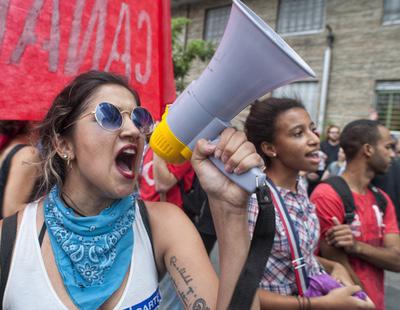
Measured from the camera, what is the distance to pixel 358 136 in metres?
2.59

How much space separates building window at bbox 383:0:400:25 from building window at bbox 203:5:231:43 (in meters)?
4.88

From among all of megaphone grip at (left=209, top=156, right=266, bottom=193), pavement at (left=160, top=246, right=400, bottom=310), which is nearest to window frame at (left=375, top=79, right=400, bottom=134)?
pavement at (left=160, top=246, right=400, bottom=310)

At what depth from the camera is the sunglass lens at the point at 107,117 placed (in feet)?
4.44

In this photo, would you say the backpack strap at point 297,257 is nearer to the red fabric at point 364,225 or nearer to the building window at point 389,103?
the red fabric at point 364,225

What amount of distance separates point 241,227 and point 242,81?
0.41 metres

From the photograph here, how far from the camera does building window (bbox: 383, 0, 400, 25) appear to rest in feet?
31.8

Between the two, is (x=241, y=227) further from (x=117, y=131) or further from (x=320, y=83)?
(x=320, y=83)

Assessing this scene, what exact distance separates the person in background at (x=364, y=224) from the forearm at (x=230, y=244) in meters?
1.09

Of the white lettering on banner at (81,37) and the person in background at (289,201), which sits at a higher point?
the white lettering on banner at (81,37)

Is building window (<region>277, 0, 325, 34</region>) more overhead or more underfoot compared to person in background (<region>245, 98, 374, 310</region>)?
more overhead

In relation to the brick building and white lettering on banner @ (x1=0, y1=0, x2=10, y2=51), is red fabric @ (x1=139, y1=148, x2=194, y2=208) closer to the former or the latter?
white lettering on banner @ (x1=0, y1=0, x2=10, y2=51)

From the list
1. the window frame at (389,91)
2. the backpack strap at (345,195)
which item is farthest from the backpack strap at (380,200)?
the window frame at (389,91)

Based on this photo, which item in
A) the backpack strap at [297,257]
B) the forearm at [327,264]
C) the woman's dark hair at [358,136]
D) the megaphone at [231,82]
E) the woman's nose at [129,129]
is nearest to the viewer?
the megaphone at [231,82]

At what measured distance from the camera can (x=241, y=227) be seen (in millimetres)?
1165
